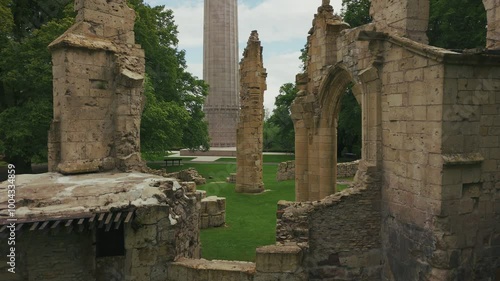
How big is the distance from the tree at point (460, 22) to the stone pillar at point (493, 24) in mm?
11170

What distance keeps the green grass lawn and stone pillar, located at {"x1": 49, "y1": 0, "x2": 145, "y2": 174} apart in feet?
10.2

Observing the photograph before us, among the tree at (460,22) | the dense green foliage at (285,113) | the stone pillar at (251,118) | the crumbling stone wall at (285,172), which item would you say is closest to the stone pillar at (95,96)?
the stone pillar at (251,118)

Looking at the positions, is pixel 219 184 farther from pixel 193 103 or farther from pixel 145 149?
pixel 193 103

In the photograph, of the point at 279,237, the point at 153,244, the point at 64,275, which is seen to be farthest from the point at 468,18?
the point at 64,275

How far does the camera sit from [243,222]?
13109 millimetres

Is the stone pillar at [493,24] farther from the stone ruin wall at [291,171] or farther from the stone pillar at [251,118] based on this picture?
the stone ruin wall at [291,171]

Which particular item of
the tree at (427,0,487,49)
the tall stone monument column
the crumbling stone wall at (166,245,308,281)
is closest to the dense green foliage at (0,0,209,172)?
the tall stone monument column

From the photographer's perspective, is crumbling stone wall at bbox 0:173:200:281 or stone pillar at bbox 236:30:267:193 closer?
crumbling stone wall at bbox 0:173:200:281

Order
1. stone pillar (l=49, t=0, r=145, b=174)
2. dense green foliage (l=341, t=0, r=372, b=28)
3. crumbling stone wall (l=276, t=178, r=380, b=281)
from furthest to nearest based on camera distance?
dense green foliage (l=341, t=0, r=372, b=28), stone pillar (l=49, t=0, r=145, b=174), crumbling stone wall (l=276, t=178, r=380, b=281)

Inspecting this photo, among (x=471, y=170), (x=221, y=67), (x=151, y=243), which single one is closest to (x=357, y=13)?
(x=221, y=67)

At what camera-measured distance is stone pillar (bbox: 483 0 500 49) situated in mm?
8125

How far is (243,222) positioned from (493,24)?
881cm

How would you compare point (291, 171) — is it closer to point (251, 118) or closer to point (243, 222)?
point (251, 118)

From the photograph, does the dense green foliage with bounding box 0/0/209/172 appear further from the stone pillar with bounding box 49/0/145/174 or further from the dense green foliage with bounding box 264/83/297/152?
the dense green foliage with bounding box 264/83/297/152
